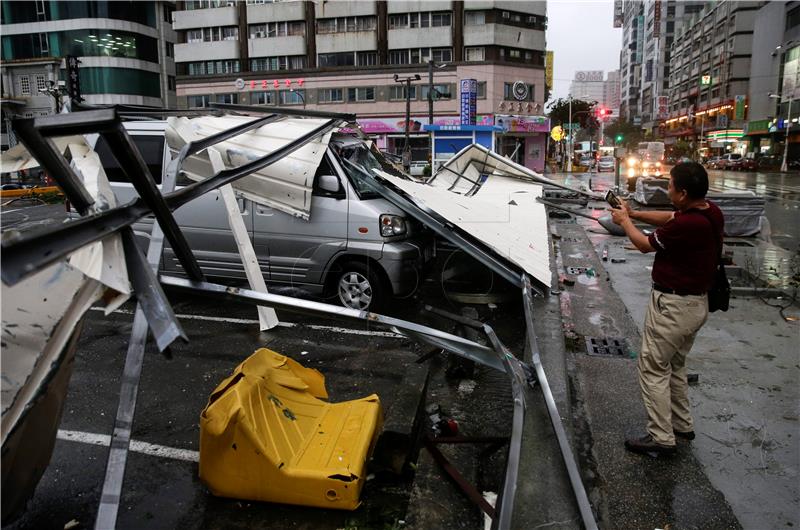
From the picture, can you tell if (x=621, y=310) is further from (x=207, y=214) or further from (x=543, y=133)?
(x=543, y=133)

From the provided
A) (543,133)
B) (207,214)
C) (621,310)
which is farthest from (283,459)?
(543,133)

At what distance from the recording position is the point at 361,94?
52.8 meters

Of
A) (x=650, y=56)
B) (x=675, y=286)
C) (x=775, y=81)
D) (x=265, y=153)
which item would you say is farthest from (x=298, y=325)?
(x=650, y=56)

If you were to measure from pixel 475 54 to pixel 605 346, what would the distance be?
5079 centimetres

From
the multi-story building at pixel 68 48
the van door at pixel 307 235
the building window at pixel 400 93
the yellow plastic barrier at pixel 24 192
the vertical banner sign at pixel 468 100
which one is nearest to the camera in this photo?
the van door at pixel 307 235

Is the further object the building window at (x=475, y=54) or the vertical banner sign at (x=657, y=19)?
the vertical banner sign at (x=657, y=19)

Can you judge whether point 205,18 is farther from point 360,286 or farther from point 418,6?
point 360,286

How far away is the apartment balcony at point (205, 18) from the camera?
2172 inches

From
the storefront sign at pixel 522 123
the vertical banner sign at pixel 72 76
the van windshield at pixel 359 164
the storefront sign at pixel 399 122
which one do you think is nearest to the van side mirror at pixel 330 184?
the van windshield at pixel 359 164

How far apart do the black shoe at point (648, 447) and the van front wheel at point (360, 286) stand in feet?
10.6

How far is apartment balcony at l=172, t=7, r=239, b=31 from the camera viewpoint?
55178 millimetres

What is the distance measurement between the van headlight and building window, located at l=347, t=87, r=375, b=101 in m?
48.7

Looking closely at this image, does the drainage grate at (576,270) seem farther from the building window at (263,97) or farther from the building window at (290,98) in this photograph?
the building window at (263,97)

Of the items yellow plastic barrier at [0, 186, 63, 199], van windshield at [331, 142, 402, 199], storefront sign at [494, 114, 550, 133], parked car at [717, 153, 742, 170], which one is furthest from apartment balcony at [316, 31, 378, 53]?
van windshield at [331, 142, 402, 199]
